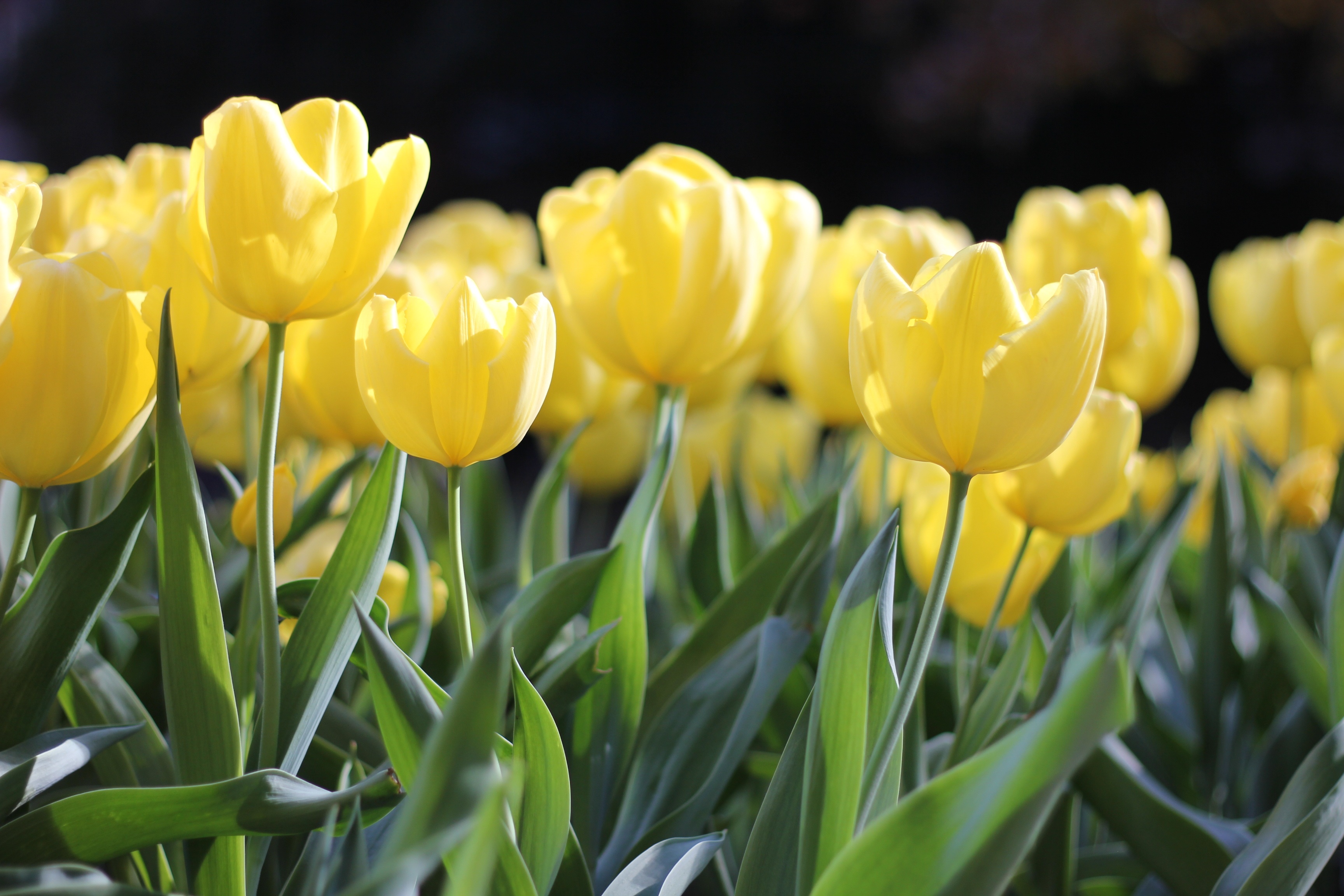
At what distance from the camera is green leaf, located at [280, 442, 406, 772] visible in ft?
1.45

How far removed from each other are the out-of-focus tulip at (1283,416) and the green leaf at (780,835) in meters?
0.94

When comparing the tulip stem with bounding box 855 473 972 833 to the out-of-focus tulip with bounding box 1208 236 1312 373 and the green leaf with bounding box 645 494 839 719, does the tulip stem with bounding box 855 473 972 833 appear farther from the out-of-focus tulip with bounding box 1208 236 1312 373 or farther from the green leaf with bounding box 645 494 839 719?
the out-of-focus tulip with bounding box 1208 236 1312 373

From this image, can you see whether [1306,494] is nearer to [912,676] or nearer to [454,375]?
[912,676]

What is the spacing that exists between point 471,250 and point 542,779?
90 centimetres

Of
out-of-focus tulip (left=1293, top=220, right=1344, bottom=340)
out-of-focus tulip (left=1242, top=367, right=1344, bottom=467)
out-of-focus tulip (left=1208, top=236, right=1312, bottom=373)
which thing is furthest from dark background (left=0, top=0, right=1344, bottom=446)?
out-of-focus tulip (left=1293, top=220, right=1344, bottom=340)

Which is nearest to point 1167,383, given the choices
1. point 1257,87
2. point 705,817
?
point 705,817

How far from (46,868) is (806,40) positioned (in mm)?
4197

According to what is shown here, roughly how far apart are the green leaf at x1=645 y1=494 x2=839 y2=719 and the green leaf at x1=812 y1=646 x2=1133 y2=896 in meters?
0.26

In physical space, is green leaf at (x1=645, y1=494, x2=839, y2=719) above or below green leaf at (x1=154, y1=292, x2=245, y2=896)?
below

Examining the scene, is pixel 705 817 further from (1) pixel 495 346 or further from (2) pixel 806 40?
(2) pixel 806 40

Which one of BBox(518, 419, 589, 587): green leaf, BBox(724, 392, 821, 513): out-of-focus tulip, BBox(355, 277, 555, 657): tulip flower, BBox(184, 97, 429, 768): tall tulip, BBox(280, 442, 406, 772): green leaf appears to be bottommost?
BBox(724, 392, 821, 513): out-of-focus tulip

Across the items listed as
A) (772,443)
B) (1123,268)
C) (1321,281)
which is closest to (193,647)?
(1123,268)

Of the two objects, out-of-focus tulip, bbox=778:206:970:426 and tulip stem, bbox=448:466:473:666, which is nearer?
tulip stem, bbox=448:466:473:666

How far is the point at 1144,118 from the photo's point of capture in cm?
392
